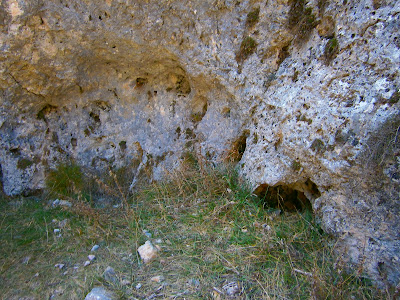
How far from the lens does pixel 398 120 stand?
5.48 feet

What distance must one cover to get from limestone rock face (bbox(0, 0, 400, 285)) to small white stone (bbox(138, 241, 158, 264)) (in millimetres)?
1021

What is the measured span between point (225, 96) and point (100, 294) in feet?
6.77

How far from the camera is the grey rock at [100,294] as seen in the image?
1.82m

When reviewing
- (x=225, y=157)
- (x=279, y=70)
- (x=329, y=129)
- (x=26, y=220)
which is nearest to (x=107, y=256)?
(x=26, y=220)

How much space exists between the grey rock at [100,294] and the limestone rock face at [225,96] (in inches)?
55.5

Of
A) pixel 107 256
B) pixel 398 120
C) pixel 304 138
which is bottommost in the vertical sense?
pixel 107 256

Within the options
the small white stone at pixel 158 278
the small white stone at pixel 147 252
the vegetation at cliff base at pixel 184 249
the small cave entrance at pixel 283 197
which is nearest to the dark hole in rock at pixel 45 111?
the vegetation at cliff base at pixel 184 249

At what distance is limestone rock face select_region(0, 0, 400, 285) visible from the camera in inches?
71.5

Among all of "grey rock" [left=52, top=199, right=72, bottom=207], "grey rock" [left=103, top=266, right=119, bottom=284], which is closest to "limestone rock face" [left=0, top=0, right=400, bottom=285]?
"grey rock" [left=52, top=199, right=72, bottom=207]

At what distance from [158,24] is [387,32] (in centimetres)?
197

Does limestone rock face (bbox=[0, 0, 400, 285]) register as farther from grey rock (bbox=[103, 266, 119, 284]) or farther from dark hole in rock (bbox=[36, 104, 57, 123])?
grey rock (bbox=[103, 266, 119, 284])

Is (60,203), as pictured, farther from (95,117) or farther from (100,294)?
(100,294)

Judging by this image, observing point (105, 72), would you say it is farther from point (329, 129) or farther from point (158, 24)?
point (329, 129)

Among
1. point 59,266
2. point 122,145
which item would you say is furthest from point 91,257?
point 122,145
